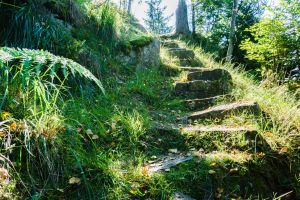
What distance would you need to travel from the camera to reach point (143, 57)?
6.17 m

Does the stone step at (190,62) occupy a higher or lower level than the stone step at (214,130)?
higher

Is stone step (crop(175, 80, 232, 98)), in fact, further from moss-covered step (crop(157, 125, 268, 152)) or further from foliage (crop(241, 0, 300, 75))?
moss-covered step (crop(157, 125, 268, 152))

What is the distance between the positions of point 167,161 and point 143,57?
376 centimetres

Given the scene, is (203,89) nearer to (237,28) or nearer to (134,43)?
(134,43)

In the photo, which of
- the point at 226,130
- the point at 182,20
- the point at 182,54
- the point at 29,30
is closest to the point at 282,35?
the point at 182,54

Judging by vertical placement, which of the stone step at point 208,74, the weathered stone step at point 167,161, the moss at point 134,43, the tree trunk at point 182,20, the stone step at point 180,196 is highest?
the tree trunk at point 182,20

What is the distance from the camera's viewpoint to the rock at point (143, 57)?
5729 mm

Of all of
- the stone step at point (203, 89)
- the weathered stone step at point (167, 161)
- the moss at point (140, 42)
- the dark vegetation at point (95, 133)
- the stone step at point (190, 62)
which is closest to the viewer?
the dark vegetation at point (95, 133)

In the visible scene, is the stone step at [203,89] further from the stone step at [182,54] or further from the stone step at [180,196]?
the stone step at [180,196]

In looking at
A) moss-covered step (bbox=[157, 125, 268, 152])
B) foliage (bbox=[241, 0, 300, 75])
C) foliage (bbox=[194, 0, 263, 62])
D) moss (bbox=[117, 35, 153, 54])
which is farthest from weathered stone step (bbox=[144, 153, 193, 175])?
foliage (bbox=[194, 0, 263, 62])

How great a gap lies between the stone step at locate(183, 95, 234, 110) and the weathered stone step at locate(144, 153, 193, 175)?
183 cm

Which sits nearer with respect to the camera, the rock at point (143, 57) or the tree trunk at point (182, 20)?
the rock at point (143, 57)

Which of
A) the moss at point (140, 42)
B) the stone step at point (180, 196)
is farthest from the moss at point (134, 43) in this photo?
the stone step at point (180, 196)

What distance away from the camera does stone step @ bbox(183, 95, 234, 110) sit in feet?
15.2
